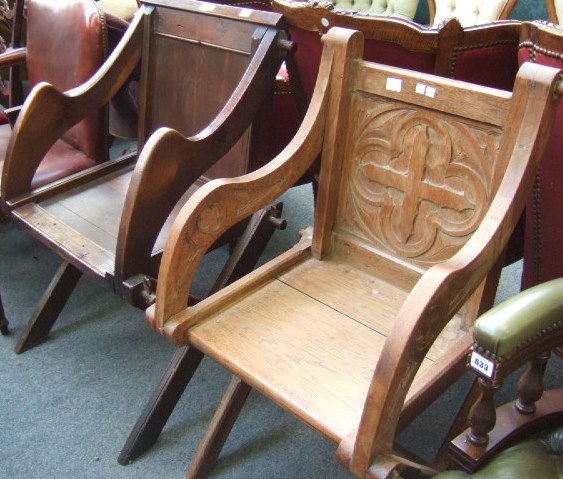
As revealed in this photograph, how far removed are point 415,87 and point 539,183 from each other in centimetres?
36

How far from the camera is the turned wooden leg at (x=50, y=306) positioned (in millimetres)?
1785

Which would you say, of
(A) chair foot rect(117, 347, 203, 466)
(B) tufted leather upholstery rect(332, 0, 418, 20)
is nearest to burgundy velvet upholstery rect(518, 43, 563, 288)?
(A) chair foot rect(117, 347, 203, 466)

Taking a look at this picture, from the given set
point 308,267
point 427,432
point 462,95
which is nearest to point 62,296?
point 308,267

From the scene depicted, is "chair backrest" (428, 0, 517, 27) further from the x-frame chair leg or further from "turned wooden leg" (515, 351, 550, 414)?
"turned wooden leg" (515, 351, 550, 414)

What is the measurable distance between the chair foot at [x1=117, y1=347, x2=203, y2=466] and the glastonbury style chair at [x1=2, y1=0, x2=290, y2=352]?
0.57 feet

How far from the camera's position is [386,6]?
4.07 meters

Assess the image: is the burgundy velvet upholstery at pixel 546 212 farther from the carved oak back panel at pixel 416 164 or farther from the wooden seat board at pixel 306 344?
the wooden seat board at pixel 306 344

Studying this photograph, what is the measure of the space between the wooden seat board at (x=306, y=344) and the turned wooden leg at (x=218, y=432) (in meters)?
0.28

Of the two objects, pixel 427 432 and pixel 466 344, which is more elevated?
pixel 466 344

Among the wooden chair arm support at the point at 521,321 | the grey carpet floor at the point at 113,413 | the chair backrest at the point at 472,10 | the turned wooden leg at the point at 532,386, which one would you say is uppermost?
the chair backrest at the point at 472,10

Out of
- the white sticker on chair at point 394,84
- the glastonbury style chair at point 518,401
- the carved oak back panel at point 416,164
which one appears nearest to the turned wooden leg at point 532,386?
the glastonbury style chair at point 518,401

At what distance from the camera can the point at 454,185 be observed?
1149 mm

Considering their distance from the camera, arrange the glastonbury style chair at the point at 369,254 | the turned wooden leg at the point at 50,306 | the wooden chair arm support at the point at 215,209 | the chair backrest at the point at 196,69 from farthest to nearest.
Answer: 1. the turned wooden leg at the point at 50,306
2. the chair backrest at the point at 196,69
3. the wooden chair arm support at the point at 215,209
4. the glastonbury style chair at the point at 369,254

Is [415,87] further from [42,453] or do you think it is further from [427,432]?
[42,453]
